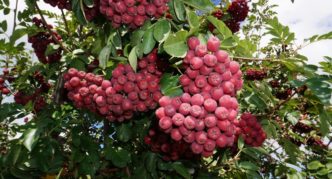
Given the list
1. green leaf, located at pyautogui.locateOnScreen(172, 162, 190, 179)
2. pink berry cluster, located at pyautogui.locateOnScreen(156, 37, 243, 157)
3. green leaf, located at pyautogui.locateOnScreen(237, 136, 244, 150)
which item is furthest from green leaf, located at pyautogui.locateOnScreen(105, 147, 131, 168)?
pink berry cluster, located at pyautogui.locateOnScreen(156, 37, 243, 157)

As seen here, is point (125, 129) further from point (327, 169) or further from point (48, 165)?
point (327, 169)

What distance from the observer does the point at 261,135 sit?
300 cm

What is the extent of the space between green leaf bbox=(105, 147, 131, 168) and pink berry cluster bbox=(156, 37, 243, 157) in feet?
4.09

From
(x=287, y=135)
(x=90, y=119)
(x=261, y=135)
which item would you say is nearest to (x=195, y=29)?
(x=261, y=135)

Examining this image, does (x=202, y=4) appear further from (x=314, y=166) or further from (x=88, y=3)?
(x=314, y=166)

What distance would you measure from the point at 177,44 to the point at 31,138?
128cm

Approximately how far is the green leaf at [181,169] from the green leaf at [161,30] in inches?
48.7

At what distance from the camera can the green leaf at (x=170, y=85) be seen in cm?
181

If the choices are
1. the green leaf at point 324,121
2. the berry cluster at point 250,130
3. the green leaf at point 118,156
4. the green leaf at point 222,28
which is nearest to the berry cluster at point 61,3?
the green leaf at point 118,156

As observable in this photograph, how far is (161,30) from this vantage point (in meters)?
1.96

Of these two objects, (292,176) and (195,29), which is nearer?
(195,29)

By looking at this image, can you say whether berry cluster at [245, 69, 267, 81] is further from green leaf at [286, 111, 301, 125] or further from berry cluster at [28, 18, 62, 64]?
berry cluster at [28, 18, 62, 64]

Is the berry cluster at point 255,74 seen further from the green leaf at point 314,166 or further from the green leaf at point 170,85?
the green leaf at point 170,85

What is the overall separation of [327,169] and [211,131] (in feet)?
7.03
